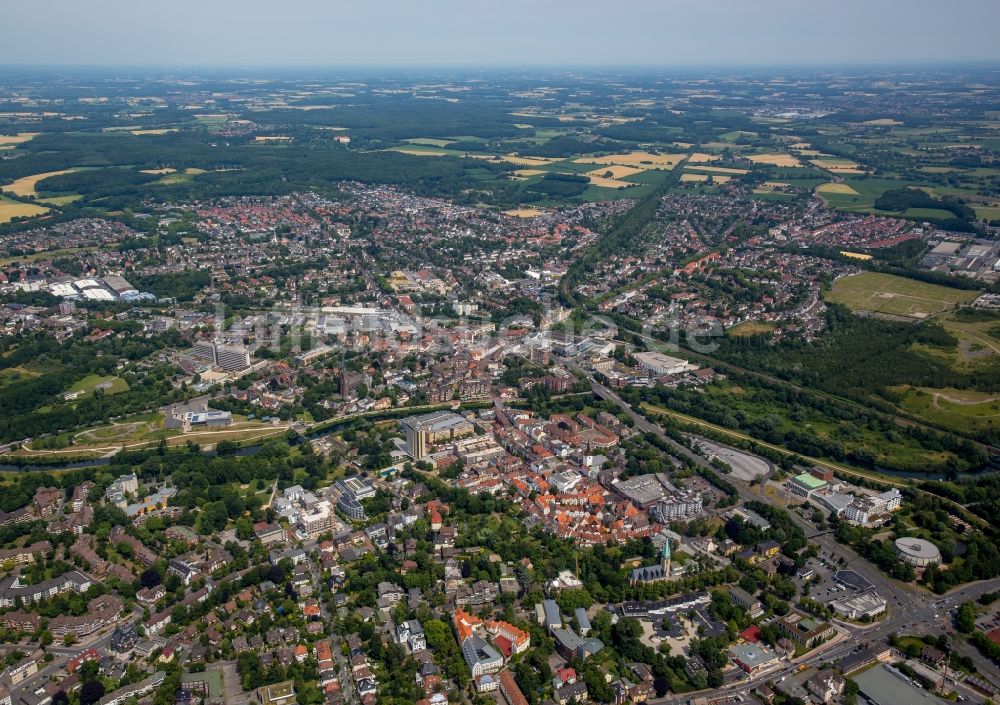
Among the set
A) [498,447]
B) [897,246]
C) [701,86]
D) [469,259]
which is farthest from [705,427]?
[701,86]

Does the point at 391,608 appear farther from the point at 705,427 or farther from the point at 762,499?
the point at 705,427

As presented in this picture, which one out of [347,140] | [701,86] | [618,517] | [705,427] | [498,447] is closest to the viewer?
[618,517]

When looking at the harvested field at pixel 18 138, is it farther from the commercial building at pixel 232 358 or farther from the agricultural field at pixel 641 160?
the commercial building at pixel 232 358

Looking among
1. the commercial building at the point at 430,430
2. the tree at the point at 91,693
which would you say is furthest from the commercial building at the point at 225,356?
the tree at the point at 91,693

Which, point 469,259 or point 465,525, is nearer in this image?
point 465,525

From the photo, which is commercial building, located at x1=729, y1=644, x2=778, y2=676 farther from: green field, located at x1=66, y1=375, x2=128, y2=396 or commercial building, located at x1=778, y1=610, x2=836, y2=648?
green field, located at x1=66, y1=375, x2=128, y2=396

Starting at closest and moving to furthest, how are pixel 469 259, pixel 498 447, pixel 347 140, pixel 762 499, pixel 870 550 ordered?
1. pixel 870 550
2. pixel 762 499
3. pixel 498 447
4. pixel 469 259
5. pixel 347 140
